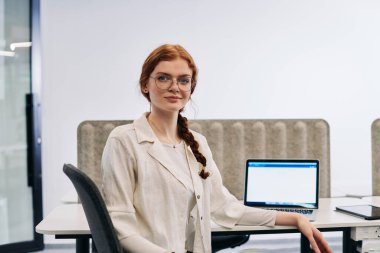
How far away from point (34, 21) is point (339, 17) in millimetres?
2120

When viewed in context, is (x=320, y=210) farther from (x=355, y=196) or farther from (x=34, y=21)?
(x=34, y=21)

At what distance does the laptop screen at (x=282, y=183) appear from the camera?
67.9 inches

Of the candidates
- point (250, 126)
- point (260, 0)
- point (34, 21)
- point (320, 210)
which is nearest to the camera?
point (320, 210)

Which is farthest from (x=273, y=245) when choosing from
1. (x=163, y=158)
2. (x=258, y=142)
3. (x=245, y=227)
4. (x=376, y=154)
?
(x=163, y=158)

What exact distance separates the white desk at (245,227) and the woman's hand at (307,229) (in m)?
0.04

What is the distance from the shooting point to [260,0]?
311 centimetres

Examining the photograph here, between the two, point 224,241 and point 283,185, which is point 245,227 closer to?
point 283,185

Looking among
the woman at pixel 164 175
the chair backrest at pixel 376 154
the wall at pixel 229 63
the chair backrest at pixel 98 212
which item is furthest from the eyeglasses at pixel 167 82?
the wall at pixel 229 63

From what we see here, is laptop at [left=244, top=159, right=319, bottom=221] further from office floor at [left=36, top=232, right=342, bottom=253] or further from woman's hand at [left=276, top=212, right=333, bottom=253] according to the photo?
office floor at [left=36, top=232, right=342, bottom=253]

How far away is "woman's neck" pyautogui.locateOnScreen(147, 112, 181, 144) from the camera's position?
135cm

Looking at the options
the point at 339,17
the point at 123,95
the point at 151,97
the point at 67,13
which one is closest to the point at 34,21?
the point at 67,13

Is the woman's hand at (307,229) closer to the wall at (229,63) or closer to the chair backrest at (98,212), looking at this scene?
the chair backrest at (98,212)

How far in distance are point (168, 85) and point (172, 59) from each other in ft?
0.26

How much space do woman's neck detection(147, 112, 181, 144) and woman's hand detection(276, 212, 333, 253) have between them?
44 cm
